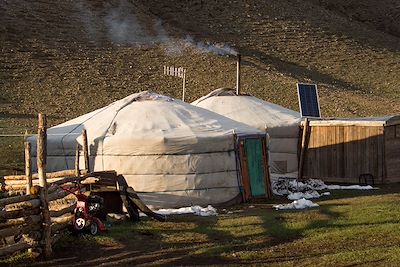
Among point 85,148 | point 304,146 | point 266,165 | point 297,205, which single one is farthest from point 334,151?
point 85,148

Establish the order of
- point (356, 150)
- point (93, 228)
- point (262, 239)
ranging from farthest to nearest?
point (356, 150)
point (93, 228)
point (262, 239)

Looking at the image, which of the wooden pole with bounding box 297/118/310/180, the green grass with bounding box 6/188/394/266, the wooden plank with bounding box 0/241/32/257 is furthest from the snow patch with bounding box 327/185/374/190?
the wooden plank with bounding box 0/241/32/257

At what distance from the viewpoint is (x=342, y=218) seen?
12.1 metres

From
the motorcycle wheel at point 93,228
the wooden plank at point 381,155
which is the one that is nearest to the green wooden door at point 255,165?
the wooden plank at point 381,155

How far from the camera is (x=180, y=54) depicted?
1612 inches

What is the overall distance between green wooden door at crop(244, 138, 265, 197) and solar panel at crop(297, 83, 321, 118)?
140 inches

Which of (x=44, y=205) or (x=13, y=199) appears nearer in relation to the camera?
(x=13, y=199)

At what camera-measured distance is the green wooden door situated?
50.1 feet

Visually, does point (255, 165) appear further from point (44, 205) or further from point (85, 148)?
point (44, 205)

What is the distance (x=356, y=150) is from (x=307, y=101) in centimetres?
192

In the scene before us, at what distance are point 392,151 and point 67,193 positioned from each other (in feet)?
30.7

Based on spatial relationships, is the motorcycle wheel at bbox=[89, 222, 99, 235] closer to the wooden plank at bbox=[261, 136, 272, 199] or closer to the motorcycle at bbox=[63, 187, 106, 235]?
the motorcycle at bbox=[63, 187, 106, 235]

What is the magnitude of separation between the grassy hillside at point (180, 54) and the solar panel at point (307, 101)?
866 cm

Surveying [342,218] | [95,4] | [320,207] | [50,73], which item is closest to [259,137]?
[320,207]
